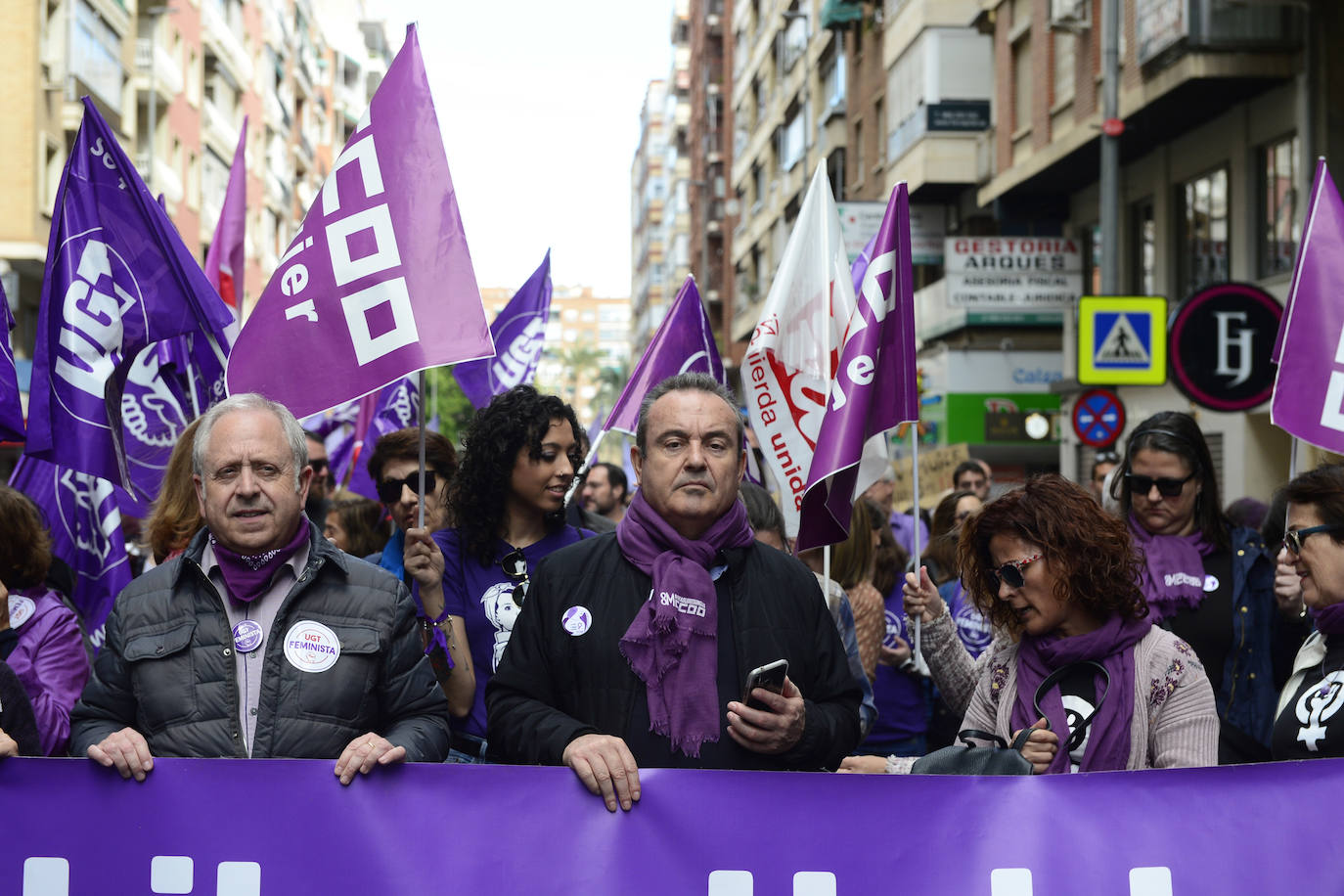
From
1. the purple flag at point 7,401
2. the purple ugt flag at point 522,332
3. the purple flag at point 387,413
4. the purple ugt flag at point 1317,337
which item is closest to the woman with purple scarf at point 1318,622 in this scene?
the purple ugt flag at point 1317,337

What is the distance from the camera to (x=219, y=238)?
9828mm

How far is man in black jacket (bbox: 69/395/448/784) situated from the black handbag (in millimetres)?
1104

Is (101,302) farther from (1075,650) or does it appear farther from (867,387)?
(1075,650)

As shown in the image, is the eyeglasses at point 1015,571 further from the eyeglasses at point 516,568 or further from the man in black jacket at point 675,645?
the eyeglasses at point 516,568

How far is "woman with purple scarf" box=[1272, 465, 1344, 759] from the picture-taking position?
3943 mm

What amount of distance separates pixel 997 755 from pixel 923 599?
4.56 feet

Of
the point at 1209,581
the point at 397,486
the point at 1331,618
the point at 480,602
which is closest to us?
the point at 1331,618

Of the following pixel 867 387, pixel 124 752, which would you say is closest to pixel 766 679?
pixel 124 752

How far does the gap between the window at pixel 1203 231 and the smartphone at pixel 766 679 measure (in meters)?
17.4

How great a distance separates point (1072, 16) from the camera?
896 inches

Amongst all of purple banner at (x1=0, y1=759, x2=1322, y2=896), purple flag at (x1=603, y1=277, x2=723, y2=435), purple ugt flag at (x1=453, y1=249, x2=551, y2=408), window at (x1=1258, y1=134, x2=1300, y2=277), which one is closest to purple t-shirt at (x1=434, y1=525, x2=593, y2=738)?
purple banner at (x1=0, y1=759, x2=1322, y2=896)

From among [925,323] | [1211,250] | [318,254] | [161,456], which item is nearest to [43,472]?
[161,456]

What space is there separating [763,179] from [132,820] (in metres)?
47.6

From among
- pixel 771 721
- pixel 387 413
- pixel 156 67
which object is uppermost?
pixel 156 67
